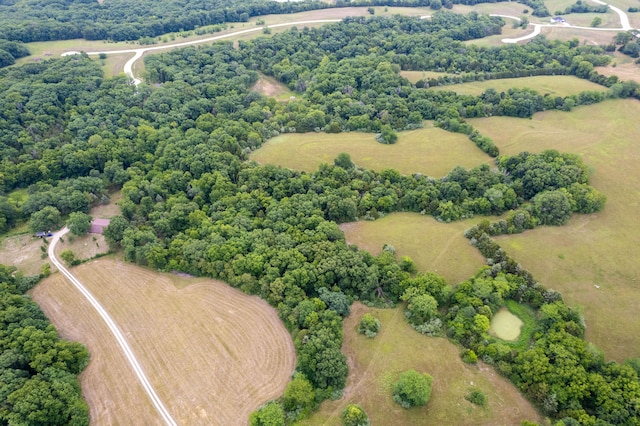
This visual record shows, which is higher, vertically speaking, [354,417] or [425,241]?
[425,241]

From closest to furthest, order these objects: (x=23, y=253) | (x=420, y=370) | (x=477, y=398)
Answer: (x=477, y=398)
(x=420, y=370)
(x=23, y=253)

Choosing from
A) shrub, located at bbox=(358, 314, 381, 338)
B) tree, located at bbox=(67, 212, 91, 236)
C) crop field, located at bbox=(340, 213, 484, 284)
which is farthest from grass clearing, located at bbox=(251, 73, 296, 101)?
shrub, located at bbox=(358, 314, 381, 338)

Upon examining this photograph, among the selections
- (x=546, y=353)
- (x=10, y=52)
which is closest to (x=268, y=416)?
(x=546, y=353)

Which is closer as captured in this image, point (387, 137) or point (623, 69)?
point (387, 137)

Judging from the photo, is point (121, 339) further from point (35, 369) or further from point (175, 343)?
point (35, 369)

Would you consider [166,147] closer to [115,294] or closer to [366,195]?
[115,294]

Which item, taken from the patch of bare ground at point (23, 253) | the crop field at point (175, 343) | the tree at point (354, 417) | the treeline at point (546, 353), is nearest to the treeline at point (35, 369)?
the crop field at point (175, 343)

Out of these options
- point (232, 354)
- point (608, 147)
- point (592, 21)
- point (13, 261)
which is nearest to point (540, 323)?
point (232, 354)
